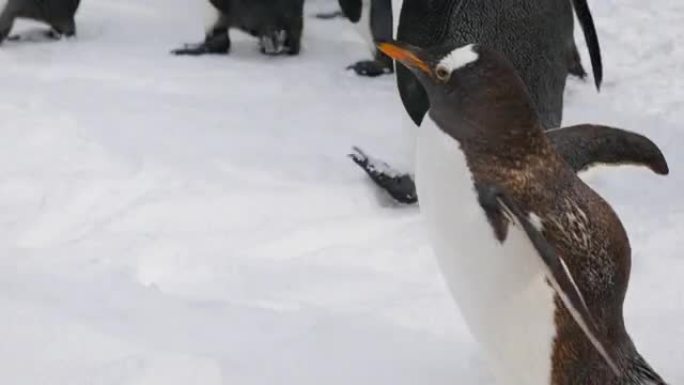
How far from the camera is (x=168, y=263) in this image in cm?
203

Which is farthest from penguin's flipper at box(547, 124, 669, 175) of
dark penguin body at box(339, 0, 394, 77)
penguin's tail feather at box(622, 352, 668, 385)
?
dark penguin body at box(339, 0, 394, 77)

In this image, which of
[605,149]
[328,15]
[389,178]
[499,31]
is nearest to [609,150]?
[605,149]

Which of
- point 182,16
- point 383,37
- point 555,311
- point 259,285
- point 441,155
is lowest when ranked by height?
point 182,16

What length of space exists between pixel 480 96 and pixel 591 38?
2.67ft

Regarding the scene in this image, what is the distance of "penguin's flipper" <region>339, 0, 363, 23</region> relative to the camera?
11.0 feet

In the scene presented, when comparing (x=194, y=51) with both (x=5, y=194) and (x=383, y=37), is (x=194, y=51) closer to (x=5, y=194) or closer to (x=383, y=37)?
(x=383, y=37)

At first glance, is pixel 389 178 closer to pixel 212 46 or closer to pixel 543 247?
pixel 543 247

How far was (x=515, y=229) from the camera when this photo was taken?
123 cm

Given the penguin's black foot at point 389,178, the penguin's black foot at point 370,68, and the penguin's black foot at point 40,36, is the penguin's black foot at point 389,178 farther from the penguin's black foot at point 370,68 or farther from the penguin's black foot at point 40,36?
the penguin's black foot at point 40,36

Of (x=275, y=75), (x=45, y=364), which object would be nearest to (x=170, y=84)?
(x=275, y=75)

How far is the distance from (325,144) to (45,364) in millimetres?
1240

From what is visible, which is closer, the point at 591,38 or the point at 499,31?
the point at 591,38

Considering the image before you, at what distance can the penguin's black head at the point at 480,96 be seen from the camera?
4.24ft

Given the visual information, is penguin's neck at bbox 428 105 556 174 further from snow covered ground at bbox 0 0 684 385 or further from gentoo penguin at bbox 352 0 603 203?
gentoo penguin at bbox 352 0 603 203
